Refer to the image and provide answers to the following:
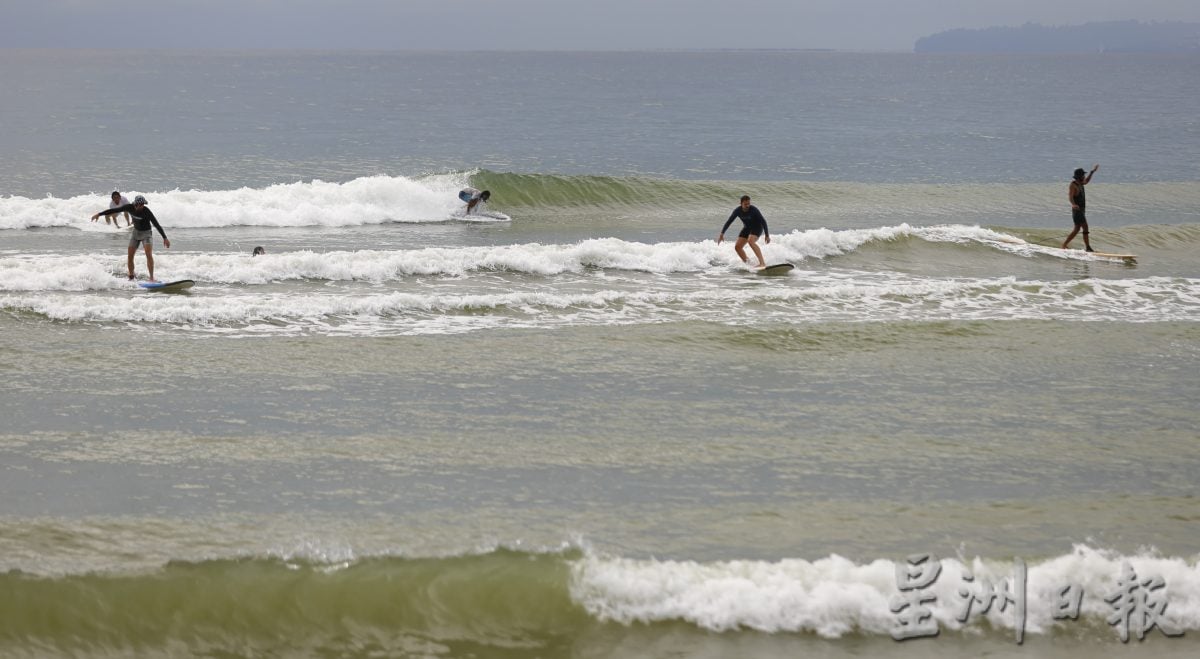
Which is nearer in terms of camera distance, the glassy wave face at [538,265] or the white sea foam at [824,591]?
the white sea foam at [824,591]

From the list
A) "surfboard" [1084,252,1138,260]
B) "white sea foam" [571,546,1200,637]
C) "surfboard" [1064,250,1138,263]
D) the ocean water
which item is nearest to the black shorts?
the ocean water

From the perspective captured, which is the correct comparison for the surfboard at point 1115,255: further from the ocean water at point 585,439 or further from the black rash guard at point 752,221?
the black rash guard at point 752,221

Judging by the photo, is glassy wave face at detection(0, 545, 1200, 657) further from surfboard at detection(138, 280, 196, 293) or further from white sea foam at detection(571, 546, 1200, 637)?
surfboard at detection(138, 280, 196, 293)

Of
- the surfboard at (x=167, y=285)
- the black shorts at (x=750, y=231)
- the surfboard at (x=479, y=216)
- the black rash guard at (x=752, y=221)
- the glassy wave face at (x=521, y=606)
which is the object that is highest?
the surfboard at (x=479, y=216)

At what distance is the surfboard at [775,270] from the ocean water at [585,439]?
299 millimetres

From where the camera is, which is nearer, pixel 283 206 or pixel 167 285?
pixel 167 285

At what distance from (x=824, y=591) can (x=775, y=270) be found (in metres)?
13.0

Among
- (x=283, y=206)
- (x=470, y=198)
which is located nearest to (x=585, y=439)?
(x=470, y=198)

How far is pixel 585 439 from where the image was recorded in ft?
35.2

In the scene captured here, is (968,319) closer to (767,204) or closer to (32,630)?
(32,630)

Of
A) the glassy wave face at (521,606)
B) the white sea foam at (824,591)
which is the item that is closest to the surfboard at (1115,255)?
the white sea foam at (824,591)

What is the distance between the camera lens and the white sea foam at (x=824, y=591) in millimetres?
7566

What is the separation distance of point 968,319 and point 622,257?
6.55m

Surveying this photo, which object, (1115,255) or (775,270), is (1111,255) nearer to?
(1115,255)
